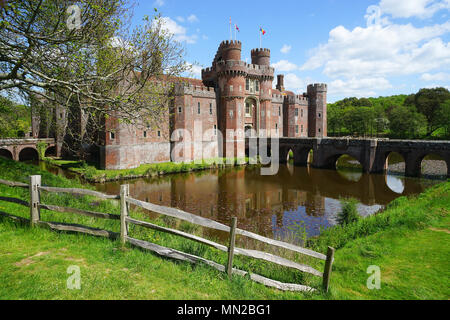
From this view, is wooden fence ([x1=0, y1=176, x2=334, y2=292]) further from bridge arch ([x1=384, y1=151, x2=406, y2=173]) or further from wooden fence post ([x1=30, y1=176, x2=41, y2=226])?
Answer: bridge arch ([x1=384, y1=151, x2=406, y2=173])

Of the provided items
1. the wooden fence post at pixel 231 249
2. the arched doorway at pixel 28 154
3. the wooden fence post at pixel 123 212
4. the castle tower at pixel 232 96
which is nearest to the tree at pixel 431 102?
the castle tower at pixel 232 96

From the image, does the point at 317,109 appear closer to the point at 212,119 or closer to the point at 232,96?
the point at 232,96

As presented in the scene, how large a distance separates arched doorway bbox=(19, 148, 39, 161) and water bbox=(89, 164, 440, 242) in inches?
932

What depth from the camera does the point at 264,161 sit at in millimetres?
38906

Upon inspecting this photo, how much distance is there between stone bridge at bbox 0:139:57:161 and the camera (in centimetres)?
3325

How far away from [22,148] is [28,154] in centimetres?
661

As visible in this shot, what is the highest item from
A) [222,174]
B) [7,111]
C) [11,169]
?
[7,111]

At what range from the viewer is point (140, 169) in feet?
93.1

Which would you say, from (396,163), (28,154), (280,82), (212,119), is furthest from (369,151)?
(28,154)

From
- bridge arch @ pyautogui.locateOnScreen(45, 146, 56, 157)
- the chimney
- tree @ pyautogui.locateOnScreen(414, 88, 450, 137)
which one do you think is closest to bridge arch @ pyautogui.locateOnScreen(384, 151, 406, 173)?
tree @ pyautogui.locateOnScreen(414, 88, 450, 137)

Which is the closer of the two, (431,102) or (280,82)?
(280,82)

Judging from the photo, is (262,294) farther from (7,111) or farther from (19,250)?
(7,111)
